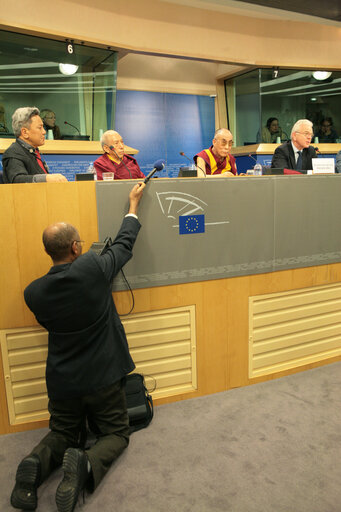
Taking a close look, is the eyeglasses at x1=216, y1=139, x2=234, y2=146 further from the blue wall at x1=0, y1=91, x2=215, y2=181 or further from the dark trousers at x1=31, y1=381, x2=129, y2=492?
the blue wall at x1=0, y1=91, x2=215, y2=181

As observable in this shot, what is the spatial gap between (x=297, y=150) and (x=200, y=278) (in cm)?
163

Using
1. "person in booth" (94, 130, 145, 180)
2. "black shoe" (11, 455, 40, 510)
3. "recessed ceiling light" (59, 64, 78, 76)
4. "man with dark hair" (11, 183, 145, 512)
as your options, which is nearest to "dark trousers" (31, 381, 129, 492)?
"man with dark hair" (11, 183, 145, 512)

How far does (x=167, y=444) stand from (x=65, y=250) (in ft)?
3.52

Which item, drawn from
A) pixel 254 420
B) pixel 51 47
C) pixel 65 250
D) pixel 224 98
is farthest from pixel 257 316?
pixel 224 98

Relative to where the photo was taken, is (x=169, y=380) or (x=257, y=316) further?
(x=257, y=316)

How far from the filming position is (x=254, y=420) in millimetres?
2074

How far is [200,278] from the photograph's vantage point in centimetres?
223

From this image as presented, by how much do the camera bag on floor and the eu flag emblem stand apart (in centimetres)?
84

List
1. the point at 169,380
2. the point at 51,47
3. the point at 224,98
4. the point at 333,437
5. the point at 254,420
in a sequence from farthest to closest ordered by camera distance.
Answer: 1. the point at 224,98
2. the point at 51,47
3. the point at 169,380
4. the point at 254,420
5. the point at 333,437

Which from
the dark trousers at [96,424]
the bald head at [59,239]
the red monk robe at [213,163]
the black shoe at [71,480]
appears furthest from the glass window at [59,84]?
the black shoe at [71,480]

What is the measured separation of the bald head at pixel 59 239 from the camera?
5.30 feet

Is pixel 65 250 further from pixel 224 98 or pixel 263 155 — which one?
pixel 224 98

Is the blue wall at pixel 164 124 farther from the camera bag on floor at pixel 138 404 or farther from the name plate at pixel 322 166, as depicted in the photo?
the camera bag on floor at pixel 138 404

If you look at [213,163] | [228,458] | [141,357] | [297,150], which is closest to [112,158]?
[213,163]
